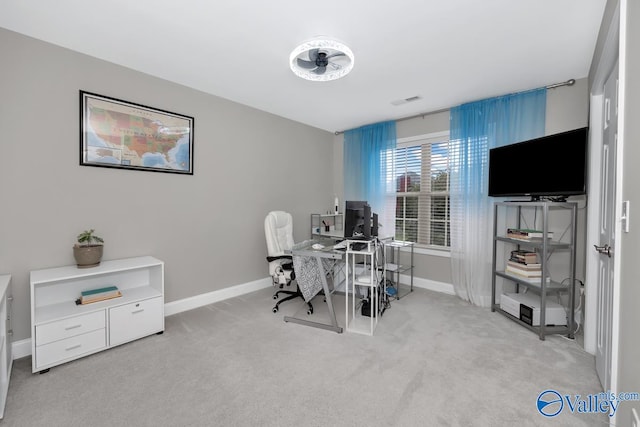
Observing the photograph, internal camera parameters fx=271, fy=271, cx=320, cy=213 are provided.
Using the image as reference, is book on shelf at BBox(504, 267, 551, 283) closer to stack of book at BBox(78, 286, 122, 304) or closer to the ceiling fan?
the ceiling fan

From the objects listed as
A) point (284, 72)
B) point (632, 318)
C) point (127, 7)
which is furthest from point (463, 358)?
point (127, 7)

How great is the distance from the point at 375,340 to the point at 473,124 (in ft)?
9.52

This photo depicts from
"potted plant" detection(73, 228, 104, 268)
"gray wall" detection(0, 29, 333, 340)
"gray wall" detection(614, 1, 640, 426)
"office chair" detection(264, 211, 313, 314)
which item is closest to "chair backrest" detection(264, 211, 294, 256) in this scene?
"office chair" detection(264, 211, 313, 314)

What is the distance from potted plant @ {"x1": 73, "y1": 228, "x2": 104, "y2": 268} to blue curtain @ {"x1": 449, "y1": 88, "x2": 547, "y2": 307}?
3995 millimetres

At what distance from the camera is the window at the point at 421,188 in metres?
3.96

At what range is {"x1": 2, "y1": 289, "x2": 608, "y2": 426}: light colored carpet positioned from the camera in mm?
1633

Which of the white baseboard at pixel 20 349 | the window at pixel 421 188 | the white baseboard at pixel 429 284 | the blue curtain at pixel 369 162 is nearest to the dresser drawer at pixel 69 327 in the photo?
the white baseboard at pixel 20 349

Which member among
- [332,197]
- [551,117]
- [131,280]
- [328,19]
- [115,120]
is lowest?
[131,280]

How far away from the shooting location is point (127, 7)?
1.88 meters

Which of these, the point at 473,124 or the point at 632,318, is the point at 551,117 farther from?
the point at 632,318

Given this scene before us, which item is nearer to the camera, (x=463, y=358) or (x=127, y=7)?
(x=127, y=7)

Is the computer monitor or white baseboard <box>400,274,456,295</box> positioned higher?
the computer monitor

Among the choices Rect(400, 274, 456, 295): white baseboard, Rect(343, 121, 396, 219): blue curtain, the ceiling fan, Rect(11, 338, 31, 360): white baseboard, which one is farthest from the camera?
Rect(343, 121, 396, 219): blue curtain

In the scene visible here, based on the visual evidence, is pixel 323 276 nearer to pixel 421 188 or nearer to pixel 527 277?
pixel 527 277
